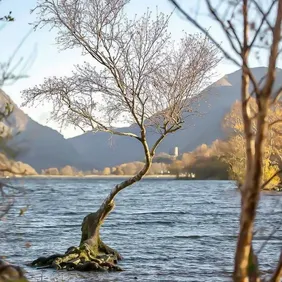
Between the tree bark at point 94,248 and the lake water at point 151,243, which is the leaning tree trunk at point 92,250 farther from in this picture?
the lake water at point 151,243

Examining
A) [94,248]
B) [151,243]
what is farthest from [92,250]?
[151,243]

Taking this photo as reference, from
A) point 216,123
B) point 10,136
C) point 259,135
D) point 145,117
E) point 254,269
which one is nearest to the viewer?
point 259,135

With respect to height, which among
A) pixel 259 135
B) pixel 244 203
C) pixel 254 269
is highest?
pixel 259 135

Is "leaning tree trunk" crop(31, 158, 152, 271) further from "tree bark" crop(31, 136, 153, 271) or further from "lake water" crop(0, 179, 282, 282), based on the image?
"lake water" crop(0, 179, 282, 282)

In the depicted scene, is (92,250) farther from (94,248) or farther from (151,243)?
(151,243)

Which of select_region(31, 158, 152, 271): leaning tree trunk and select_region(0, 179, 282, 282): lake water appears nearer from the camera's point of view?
select_region(0, 179, 282, 282): lake water

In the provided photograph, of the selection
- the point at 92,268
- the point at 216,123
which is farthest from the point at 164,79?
the point at 216,123

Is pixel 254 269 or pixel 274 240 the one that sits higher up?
pixel 254 269

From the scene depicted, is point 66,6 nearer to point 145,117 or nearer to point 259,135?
point 145,117

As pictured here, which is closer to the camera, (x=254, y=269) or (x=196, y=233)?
(x=254, y=269)

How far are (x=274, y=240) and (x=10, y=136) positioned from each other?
84.4ft

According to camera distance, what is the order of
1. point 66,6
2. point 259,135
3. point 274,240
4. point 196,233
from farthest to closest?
point 196,233, point 274,240, point 66,6, point 259,135

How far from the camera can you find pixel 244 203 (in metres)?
2.66

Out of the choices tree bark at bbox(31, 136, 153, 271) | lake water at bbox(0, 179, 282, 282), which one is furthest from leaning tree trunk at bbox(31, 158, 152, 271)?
lake water at bbox(0, 179, 282, 282)
